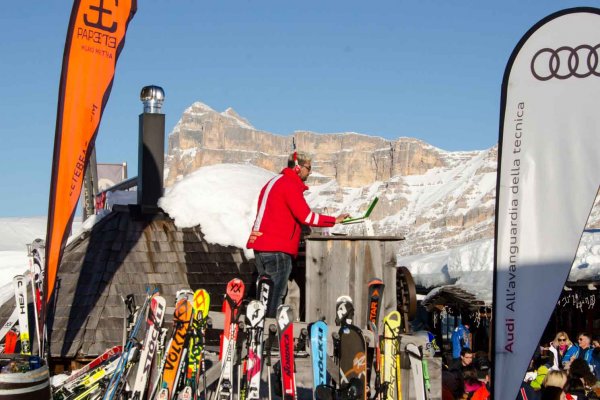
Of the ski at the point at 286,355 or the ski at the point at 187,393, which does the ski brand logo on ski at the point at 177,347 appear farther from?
the ski at the point at 286,355

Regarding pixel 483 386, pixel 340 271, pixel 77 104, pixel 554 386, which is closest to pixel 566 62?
pixel 554 386

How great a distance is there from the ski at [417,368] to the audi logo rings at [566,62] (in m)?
1.86

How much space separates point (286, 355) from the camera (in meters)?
5.16

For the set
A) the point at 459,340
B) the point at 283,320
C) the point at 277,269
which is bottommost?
the point at 459,340

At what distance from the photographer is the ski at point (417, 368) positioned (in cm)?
541

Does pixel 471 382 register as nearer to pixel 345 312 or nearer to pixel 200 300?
pixel 345 312

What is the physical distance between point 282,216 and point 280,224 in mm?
58

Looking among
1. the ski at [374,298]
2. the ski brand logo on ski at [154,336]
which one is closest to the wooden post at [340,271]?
the ski at [374,298]

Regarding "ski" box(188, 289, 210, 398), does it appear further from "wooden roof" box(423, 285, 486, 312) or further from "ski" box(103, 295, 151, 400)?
"wooden roof" box(423, 285, 486, 312)

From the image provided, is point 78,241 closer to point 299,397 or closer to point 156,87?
point 156,87

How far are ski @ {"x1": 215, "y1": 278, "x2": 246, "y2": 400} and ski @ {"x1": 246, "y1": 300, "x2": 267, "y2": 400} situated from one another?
99 mm

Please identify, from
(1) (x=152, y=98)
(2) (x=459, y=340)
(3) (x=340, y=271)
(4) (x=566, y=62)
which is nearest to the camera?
(4) (x=566, y=62)

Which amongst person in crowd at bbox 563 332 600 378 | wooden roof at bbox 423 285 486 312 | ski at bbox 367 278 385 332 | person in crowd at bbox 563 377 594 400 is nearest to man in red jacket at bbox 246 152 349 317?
ski at bbox 367 278 385 332

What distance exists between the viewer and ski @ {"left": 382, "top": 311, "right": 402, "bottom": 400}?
17.6 ft
